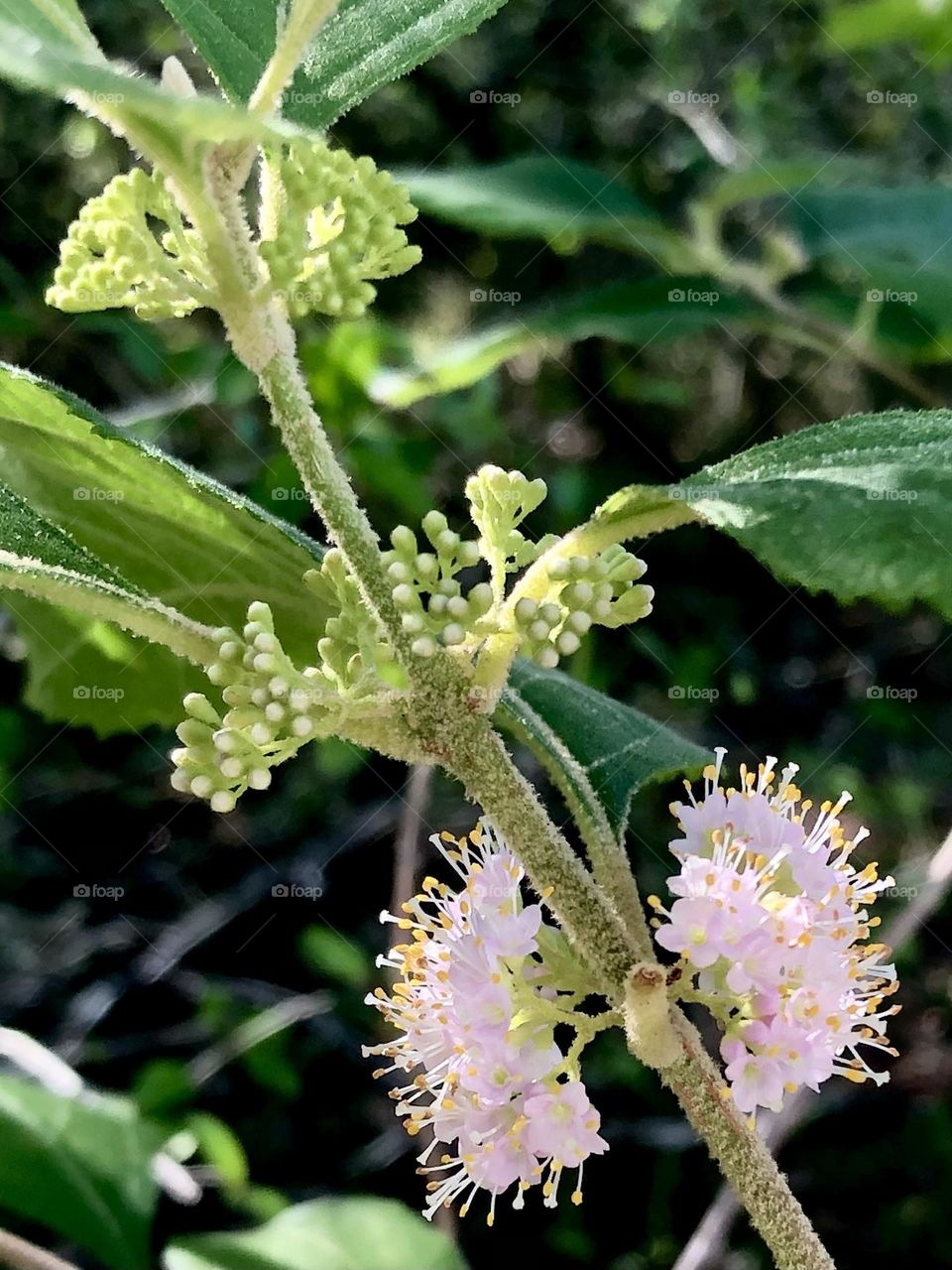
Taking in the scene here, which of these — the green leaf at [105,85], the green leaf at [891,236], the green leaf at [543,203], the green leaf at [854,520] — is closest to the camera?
the green leaf at [105,85]

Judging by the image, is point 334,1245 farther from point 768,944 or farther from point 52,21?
point 52,21

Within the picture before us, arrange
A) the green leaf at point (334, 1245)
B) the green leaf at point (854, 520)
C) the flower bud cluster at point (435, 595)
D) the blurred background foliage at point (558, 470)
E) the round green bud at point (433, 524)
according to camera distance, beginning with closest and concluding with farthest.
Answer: the green leaf at point (854, 520) → the flower bud cluster at point (435, 595) → the round green bud at point (433, 524) → the green leaf at point (334, 1245) → the blurred background foliage at point (558, 470)

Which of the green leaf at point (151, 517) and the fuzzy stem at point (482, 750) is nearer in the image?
the fuzzy stem at point (482, 750)

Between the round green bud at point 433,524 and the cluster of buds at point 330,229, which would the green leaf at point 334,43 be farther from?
the round green bud at point 433,524

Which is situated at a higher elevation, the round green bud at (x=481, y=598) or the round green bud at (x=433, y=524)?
the round green bud at (x=433, y=524)

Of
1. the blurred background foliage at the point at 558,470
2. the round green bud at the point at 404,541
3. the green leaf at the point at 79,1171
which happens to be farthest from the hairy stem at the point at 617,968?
the blurred background foliage at the point at 558,470

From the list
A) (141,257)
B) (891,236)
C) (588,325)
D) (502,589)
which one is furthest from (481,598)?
(891,236)

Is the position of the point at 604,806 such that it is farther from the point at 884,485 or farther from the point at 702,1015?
the point at 702,1015
